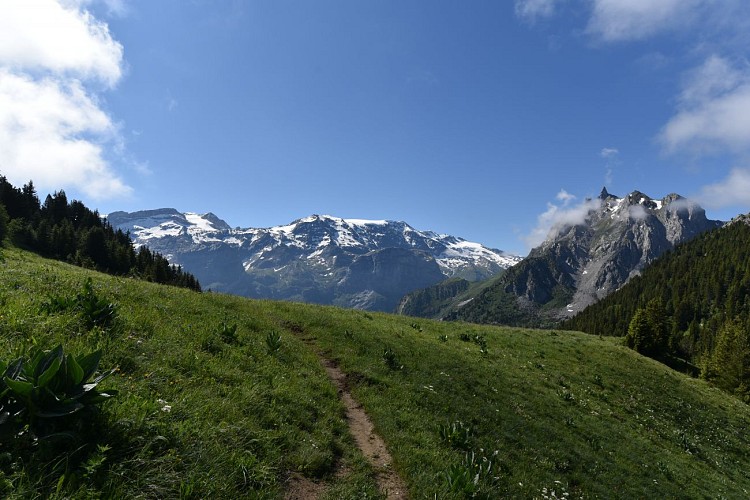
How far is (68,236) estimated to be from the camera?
8706cm

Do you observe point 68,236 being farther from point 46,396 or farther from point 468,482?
point 468,482

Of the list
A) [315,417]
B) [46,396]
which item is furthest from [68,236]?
[46,396]

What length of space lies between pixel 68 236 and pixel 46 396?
4233 inches

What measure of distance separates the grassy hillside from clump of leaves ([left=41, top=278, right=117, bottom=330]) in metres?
0.20

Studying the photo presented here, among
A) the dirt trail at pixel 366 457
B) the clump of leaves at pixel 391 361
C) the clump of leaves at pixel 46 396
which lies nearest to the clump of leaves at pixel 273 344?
the dirt trail at pixel 366 457

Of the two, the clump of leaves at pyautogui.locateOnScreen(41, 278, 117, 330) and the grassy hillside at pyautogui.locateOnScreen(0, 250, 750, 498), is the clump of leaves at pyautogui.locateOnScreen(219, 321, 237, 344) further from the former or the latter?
the clump of leaves at pyautogui.locateOnScreen(41, 278, 117, 330)

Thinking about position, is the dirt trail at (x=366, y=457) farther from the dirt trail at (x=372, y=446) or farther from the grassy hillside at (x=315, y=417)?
the grassy hillside at (x=315, y=417)

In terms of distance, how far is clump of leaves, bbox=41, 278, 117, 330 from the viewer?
10.2m

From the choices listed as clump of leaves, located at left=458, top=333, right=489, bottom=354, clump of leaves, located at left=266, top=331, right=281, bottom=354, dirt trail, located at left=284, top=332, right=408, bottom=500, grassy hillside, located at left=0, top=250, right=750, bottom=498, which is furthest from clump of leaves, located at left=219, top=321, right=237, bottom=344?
clump of leaves, located at left=458, top=333, right=489, bottom=354

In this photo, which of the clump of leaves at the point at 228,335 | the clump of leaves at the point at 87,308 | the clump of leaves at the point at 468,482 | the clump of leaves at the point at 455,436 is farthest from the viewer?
the clump of leaves at the point at 228,335

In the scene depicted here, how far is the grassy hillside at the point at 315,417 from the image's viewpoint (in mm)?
6258

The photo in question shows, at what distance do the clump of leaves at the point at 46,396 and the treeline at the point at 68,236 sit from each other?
69554 millimetres

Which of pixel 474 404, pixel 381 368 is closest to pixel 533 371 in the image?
pixel 474 404

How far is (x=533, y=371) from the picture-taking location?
1019 inches
